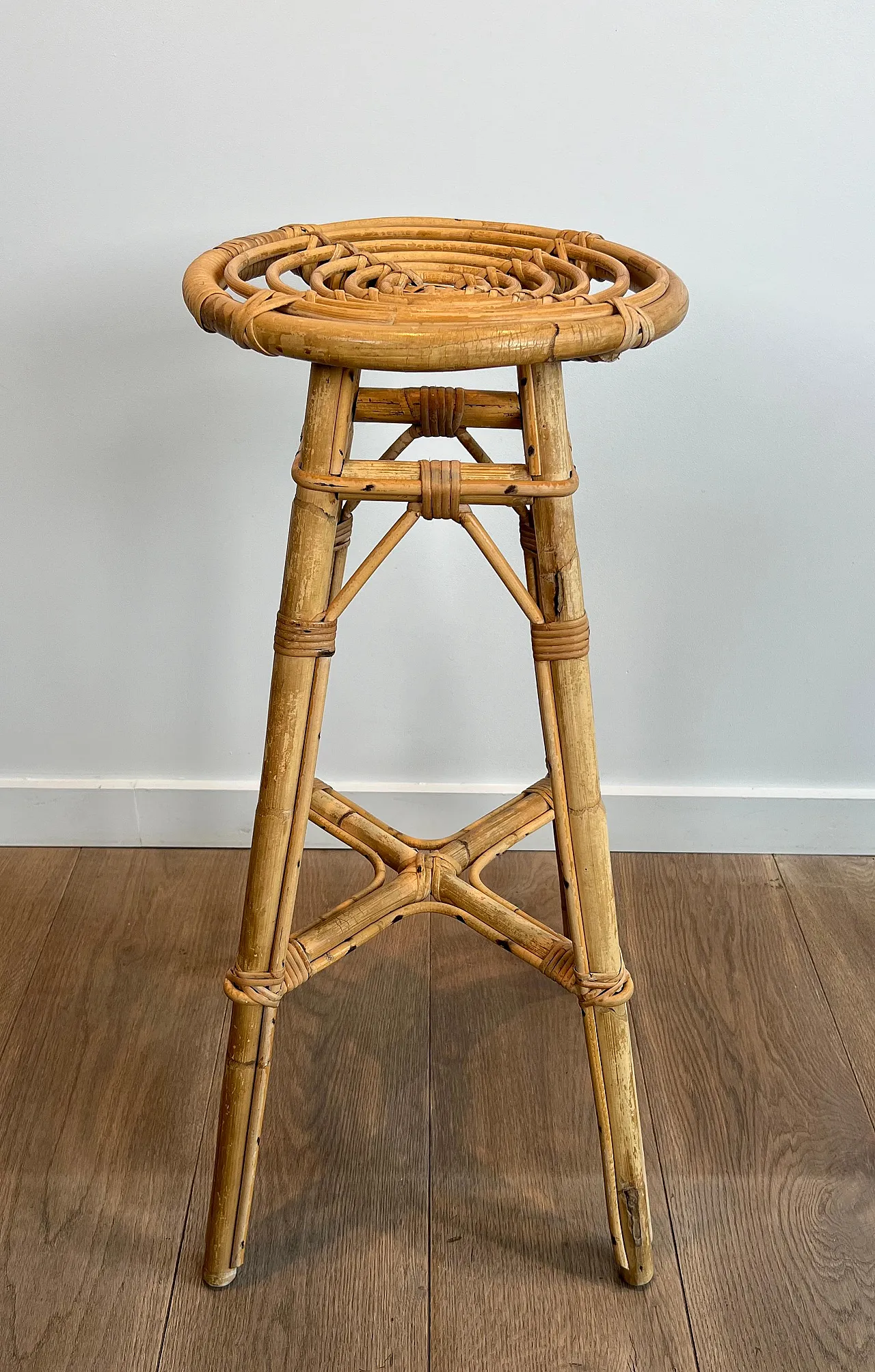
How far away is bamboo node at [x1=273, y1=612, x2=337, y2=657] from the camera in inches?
32.1

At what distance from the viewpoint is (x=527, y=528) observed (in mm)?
903

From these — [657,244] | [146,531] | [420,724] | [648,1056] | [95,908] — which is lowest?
[95,908]

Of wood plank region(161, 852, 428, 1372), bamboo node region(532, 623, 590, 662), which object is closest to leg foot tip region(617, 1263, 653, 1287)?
wood plank region(161, 852, 428, 1372)

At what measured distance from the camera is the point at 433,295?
81 centimetres

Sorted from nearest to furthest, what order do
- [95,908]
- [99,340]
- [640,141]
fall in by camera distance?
[640,141] < [99,340] < [95,908]

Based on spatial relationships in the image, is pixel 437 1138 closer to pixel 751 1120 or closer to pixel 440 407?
pixel 751 1120

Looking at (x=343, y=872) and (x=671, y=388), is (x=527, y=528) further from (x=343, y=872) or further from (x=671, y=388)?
(x=343, y=872)

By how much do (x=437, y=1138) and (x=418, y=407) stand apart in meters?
0.70

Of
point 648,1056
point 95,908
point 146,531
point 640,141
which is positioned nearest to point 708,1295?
point 648,1056

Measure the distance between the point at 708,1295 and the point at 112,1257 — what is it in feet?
1.70

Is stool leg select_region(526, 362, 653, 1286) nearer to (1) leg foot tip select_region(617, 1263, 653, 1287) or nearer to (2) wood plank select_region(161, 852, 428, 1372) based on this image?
(1) leg foot tip select_region(617, 1263, 653, 1287)

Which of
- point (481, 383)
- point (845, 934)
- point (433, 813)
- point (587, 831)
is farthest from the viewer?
point (433, 813)

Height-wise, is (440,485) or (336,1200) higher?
(440,485)

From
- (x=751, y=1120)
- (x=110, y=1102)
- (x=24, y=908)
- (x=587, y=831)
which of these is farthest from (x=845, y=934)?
(x=24, y=908)
